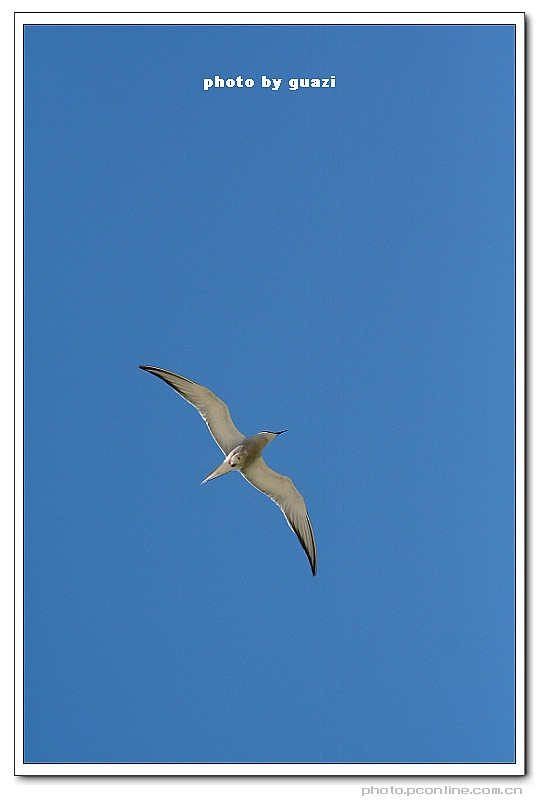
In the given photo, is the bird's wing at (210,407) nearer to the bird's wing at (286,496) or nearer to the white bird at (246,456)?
the white bird at (246,456)

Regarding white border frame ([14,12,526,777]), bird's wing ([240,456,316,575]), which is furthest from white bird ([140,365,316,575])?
white border frame ([14,12,526,777])

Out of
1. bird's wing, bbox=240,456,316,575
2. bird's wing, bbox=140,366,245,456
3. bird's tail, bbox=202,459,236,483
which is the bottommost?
bird's wing, bbox=240,456,316,575

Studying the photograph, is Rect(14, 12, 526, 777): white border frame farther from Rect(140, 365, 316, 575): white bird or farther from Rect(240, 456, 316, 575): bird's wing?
Rect(240, 456, 316, 575): bird's wing
